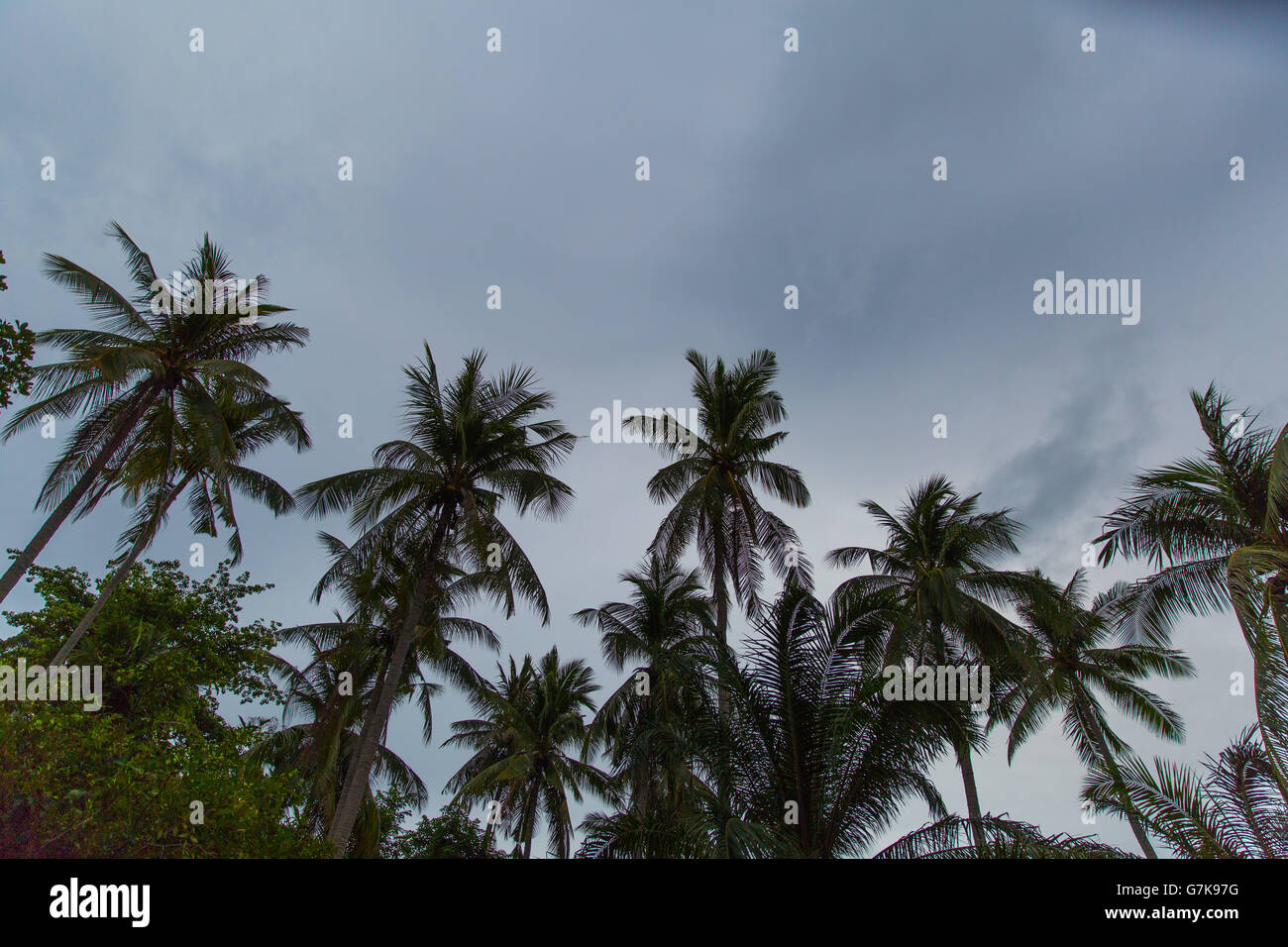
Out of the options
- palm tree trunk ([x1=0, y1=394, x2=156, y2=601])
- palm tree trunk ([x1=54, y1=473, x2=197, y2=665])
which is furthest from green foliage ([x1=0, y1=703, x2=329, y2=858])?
palm tree trunk ([x1=54, y1=473, x2=197, y2=665])

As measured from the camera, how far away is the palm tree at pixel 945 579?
18594mm

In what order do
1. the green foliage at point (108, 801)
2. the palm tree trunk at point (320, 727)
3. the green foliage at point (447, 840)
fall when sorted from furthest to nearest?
the green foliage at point (447, 840)
the palm tree trunk at point (320, 727)
the green foliage at point (108, 801)

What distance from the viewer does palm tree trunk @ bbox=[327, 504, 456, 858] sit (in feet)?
46.0

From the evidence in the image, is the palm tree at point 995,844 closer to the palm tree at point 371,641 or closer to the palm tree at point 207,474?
the palm tree at point 371,641

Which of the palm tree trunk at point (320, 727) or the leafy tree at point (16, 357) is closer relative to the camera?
the leafy tree at point (16, 357)

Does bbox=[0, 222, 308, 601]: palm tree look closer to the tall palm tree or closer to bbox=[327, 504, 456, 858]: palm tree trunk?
bbox=[327, 504, 456, 858]: palm tree trunk

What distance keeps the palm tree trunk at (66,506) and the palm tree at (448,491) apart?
388 centimetres

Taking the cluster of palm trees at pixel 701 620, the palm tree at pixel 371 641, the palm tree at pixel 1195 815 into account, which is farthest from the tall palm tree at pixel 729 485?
the palm tree at pixel 1195 815

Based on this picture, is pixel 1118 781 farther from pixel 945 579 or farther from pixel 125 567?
pixel 125 567

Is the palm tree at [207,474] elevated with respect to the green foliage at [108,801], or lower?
elevated

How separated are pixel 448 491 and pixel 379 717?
538 centimetres

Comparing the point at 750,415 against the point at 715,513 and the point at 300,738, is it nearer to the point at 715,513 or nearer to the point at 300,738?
the point at 715,513

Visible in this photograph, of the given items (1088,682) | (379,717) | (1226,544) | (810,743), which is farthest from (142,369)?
(1088,682)
